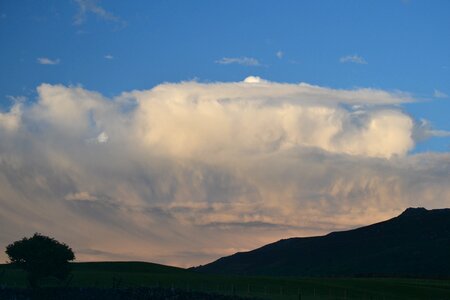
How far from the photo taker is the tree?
372 feet

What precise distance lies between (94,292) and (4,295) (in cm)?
781

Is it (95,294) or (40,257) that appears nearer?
(95,294)

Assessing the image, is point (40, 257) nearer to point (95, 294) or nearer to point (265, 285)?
point (265, 285)

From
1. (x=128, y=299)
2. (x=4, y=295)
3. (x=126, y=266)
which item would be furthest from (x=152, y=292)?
(x=126, y=266)

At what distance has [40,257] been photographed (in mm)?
113438

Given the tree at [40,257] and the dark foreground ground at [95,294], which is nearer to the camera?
the dark foreground ground at [95,294]

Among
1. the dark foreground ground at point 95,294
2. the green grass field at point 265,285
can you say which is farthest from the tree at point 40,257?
the dark foreground ground at point 95,294

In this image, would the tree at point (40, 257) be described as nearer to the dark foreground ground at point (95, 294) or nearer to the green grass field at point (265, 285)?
the green grass field at point (265, 285)

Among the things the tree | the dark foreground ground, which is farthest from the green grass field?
the dark foreground ground

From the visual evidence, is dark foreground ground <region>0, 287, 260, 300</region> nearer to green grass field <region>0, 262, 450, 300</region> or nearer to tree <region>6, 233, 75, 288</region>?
green grass field <region>0, 262, 450, 300</region>

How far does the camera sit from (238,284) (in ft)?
429

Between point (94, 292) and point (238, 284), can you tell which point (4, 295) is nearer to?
point (94, 292)

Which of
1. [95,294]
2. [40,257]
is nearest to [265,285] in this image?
[40,257]

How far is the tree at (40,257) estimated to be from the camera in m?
114
